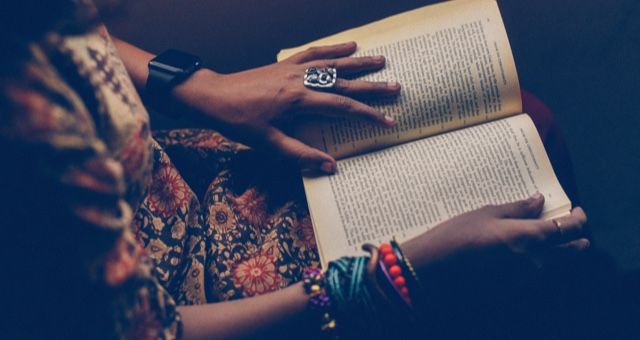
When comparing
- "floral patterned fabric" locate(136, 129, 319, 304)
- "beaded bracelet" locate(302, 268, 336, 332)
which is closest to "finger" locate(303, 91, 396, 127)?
"floral patterned fabric" locate(136, 129, 319, 304)

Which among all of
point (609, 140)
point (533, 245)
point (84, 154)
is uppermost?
point (609, 140)

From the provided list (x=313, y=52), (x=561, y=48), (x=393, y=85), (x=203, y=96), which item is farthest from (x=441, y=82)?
(x=561, y=48)

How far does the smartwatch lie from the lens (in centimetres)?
74

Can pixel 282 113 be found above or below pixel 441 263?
above

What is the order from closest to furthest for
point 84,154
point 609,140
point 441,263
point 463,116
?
point 84,154, point 441,263, point 463,116, point 609,140

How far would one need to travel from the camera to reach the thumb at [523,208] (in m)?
0.64

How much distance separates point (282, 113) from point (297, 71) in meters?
0.06

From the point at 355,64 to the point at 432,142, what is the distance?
0.14 m

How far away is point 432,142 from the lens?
0.71 metres

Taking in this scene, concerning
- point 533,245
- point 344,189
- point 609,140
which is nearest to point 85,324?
point 344,189

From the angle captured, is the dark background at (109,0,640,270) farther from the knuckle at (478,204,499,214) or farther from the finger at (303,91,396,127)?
the knuckle at (478,204,499,214)

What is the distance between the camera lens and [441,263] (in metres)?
0.61

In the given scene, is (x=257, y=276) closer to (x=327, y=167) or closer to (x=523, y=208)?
(x=327, y=167)

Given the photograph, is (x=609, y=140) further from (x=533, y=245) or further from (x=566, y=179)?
(x=533, y=245)
